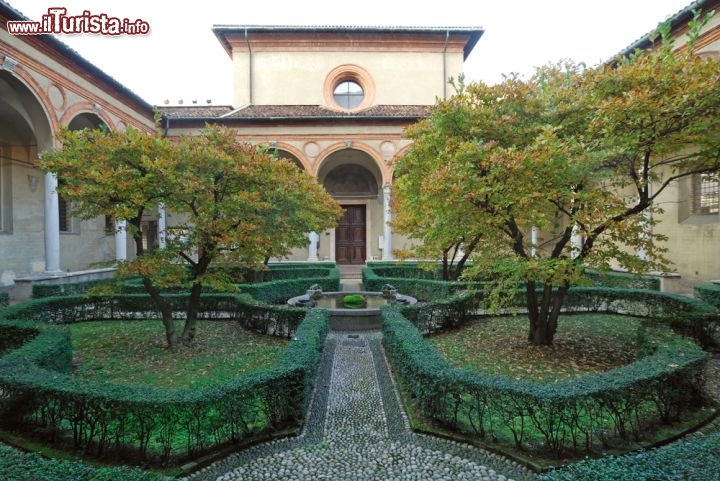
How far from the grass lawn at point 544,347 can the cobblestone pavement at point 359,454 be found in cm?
217

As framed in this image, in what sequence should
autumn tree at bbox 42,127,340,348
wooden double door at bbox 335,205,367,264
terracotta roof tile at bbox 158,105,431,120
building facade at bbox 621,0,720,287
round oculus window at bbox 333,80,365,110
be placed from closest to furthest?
autumn tree at bbox 42,127,340,348, building facade at bbox 621,0,720,287, terracotta roof tile at bbox 158,105,431,120, round oculus window at bbox 333,80,365,110, wooden double door at bbox 335,205,367,264

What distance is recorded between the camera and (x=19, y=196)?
15.0 metres

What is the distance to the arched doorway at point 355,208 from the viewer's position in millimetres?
22609

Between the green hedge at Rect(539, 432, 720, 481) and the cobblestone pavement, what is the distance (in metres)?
0.88

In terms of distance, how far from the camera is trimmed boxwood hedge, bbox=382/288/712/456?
3.60 m

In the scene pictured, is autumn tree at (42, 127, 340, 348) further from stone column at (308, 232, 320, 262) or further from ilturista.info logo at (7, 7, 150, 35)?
stone column at (308, 232, 320, 262)

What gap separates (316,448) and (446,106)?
5492 mm

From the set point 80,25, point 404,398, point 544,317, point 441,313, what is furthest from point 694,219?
point 80,25


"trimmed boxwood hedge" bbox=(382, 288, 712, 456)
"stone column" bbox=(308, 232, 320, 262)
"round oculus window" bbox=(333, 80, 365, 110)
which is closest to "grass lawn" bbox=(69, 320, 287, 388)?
"trimmed boxwood hedge" bbox=(382, 288, 712, 456)

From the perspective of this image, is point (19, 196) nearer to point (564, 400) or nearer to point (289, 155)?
point (289, 155)

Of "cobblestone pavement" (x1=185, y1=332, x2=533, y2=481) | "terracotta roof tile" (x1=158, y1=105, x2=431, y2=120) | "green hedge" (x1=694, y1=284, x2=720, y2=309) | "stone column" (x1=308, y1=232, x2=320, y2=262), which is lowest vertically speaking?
"cobblestone pavement" (x1=185, y1=332, x2=533, y2=481)

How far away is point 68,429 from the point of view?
155 inches

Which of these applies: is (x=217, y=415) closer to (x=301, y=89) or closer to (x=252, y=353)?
(x=252, y=353)

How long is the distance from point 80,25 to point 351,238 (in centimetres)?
1588
